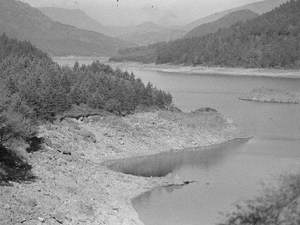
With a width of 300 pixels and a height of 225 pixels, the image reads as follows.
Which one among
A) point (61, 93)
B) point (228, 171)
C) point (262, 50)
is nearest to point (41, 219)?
point (228, 171)

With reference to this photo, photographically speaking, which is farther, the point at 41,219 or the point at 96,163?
the point at 96,163

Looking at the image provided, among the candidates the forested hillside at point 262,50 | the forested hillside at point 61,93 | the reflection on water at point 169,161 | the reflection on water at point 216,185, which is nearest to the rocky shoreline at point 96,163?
the reflection on water at point 169,161

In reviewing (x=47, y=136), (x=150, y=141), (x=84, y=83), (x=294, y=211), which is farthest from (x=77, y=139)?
(x=294, y=211)

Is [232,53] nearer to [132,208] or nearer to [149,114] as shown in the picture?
[149,114]

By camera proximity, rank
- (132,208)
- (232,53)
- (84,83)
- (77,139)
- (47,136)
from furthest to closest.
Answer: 1. (232,53)
2. (84,83)
3. (77,139)
4. (47,136)
5. (132,208)

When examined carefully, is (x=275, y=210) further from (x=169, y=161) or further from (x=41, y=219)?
(x=169, y=161)

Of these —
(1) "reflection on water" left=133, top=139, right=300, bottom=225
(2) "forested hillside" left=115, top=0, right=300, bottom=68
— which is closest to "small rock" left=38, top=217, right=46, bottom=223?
(1) "reflection on water" left=133, top=139, right=300, bottom=225

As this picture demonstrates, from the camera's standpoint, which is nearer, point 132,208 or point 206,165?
point 132,208

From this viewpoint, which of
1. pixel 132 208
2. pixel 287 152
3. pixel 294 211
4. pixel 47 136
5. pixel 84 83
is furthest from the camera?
pixel 84 83
